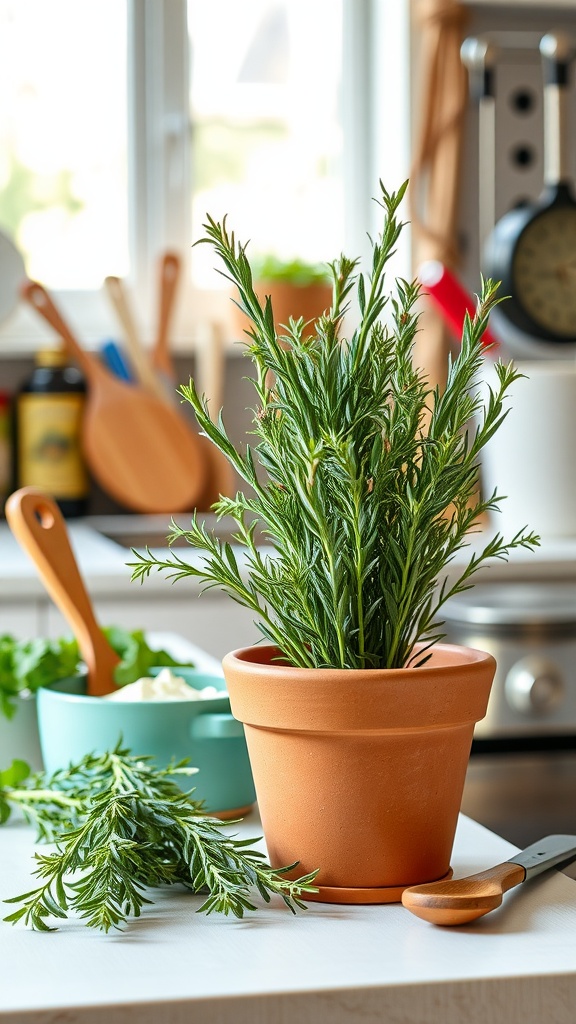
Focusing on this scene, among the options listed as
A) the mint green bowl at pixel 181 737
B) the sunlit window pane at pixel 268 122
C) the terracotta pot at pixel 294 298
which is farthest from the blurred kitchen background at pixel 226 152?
the mint green bowl at pixel 181 737

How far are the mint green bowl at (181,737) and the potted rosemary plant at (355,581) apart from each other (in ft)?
0.49

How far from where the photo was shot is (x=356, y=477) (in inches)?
21.0

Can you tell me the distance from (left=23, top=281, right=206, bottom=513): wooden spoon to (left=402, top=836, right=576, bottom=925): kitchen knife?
1874 mm

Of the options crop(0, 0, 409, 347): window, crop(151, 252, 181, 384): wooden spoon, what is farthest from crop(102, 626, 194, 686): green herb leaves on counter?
crop(0, 0, 409, 347): window

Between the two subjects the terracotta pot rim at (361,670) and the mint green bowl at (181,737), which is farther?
the mint green bowl at (181,737)

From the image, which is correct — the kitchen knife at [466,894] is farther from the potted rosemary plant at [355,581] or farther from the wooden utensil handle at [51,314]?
the wooden utensil handle at [51,314]

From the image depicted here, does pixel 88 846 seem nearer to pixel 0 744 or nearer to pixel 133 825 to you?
pixel 133 825

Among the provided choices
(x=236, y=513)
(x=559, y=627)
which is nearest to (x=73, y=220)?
(x=559, y=627)

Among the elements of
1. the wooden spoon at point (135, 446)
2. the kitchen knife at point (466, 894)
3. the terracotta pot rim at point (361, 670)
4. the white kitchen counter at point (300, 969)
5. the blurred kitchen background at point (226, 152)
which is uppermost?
the blurred kitchen background at point (226, 152)

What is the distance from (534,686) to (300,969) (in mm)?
1119

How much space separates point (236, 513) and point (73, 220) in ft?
7.11

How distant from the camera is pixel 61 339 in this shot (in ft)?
8.06

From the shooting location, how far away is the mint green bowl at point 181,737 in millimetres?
706

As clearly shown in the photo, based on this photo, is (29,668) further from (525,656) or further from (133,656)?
(525,656)
